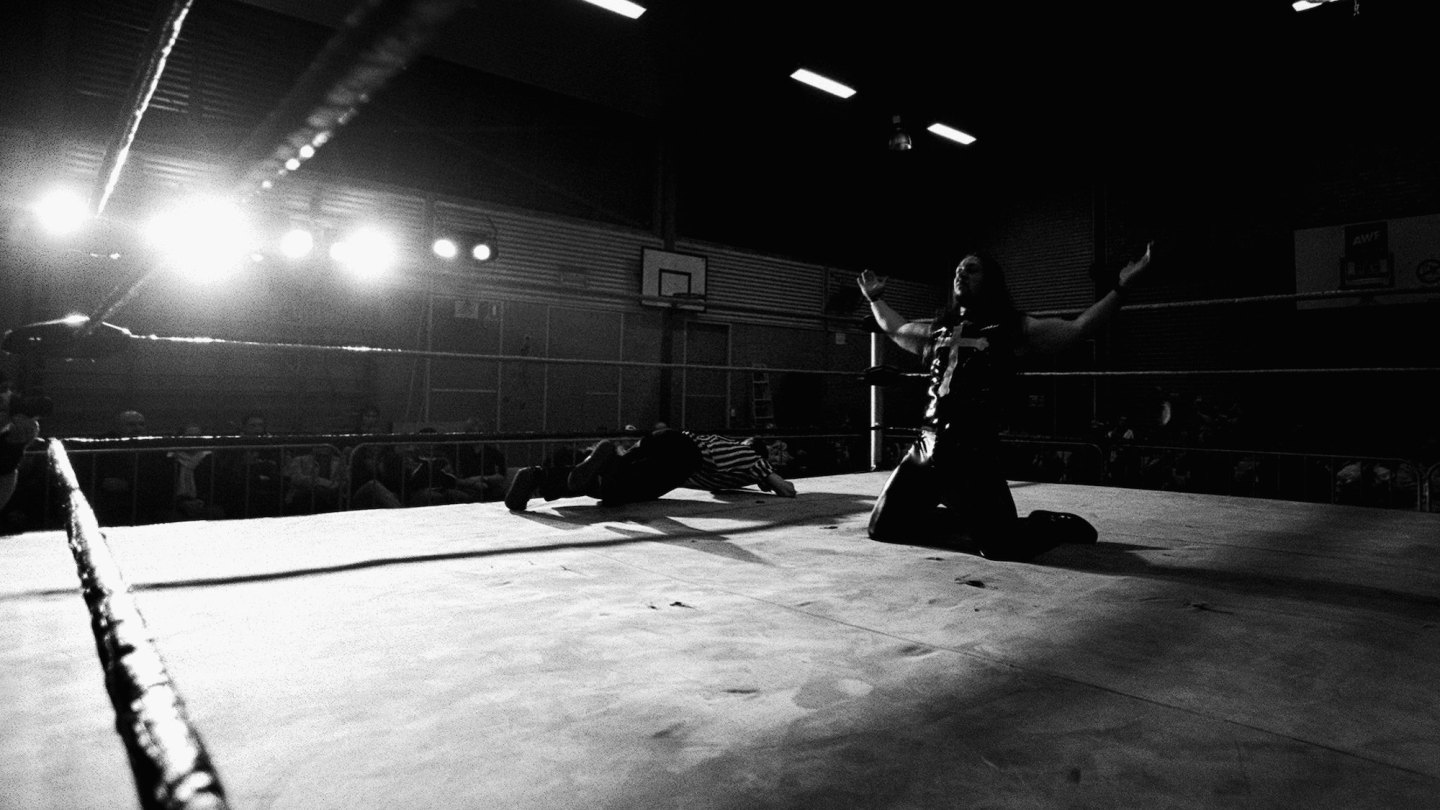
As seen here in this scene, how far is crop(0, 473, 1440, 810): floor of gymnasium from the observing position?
30.2 inches

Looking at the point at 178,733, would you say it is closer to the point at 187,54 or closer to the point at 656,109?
the point at 187,54

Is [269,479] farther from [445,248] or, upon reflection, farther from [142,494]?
[445,248]

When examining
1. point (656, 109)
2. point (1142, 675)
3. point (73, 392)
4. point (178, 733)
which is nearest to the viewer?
point (178, 733)

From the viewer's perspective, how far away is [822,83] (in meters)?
8.59

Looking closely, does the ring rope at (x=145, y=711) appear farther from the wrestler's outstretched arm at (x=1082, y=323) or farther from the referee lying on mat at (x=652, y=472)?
the wrestler's outstretched arm at (x=1082, y=323)

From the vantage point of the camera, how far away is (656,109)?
9.75 metres

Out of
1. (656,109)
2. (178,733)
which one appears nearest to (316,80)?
(178,733)

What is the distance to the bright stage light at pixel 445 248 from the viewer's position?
8.11m

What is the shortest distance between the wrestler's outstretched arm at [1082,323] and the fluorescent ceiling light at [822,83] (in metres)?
6.85

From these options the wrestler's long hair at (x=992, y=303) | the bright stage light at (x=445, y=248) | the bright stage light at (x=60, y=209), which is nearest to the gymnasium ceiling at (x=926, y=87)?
the bright stage light at (x=445, y=248)

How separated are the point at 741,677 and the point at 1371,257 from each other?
36.2 feet

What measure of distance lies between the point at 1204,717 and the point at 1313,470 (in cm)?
768

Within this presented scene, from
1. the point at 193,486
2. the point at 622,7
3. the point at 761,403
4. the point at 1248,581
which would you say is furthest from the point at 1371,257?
the point at 193,486

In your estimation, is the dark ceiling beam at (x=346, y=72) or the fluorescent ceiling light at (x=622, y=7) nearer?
the dark ceiling beam at (x=346, y=72)
